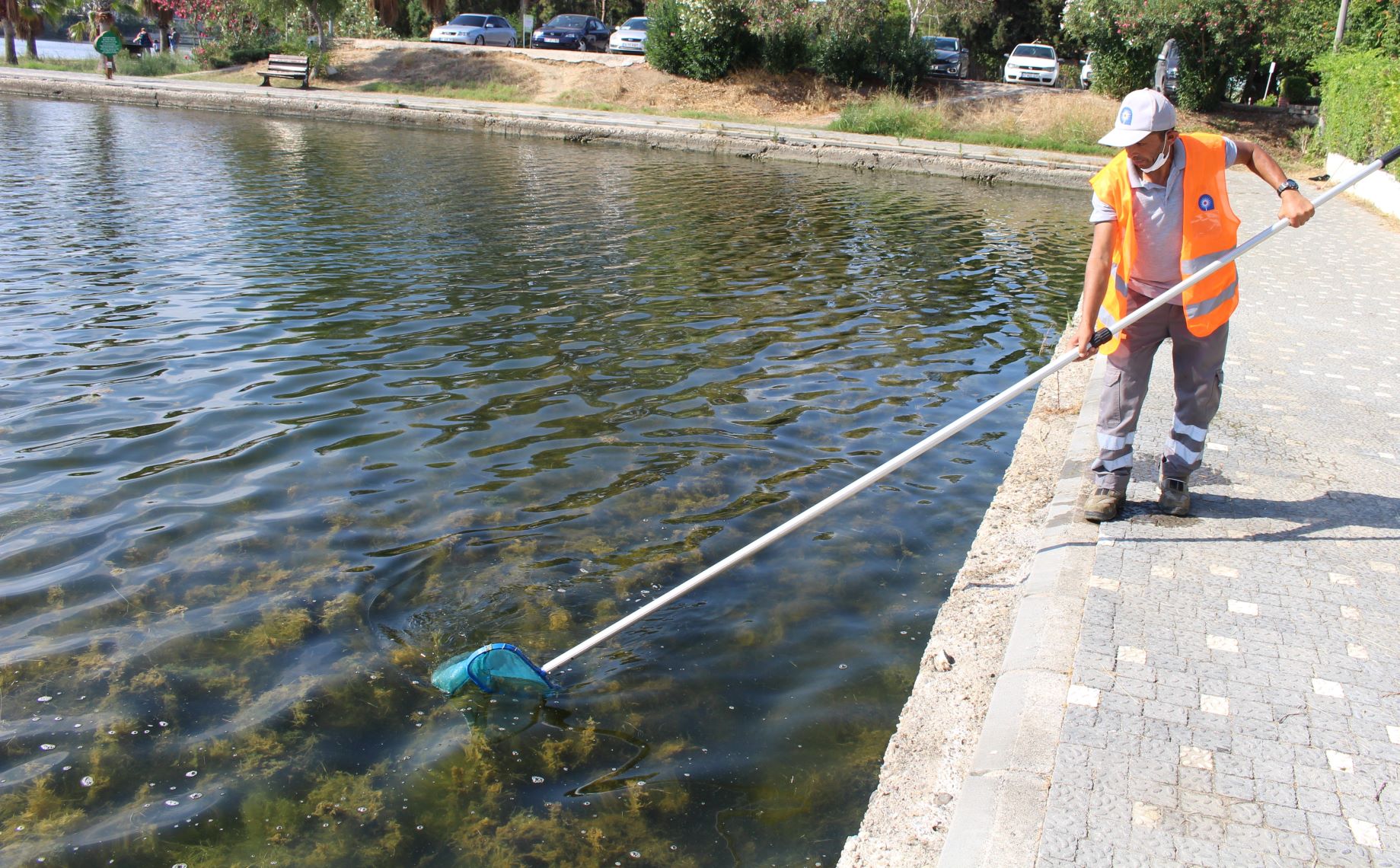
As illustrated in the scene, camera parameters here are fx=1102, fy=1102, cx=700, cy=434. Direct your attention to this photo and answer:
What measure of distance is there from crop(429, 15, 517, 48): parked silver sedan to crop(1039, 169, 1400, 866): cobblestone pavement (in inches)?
1349

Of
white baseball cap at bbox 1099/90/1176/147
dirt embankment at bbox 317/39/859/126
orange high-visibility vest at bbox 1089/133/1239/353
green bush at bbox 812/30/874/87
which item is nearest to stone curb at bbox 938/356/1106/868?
orange high-visibility vest at bbox 1089/133/1239/353

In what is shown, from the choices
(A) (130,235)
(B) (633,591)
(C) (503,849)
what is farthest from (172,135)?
(C) (503,849)

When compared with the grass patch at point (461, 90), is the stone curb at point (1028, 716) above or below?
below

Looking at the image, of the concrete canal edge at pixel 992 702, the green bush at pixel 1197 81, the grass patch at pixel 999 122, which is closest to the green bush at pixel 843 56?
the grass patch at pixel 999 122

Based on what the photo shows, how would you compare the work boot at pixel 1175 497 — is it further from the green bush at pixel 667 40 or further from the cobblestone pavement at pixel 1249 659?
the green bush at pixel 667 40

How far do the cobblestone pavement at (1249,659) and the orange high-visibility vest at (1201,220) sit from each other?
35.4 inches

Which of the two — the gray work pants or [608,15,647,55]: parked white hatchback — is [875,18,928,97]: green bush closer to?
[608,15,647,55]: parked white hatchback

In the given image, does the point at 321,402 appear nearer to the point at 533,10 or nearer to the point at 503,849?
the point at 503,849

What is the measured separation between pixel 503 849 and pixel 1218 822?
1.99 meters

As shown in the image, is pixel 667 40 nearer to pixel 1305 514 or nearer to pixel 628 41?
pixel 628 41

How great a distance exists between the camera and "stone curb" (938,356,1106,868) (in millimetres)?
2826

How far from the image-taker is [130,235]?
11.3m

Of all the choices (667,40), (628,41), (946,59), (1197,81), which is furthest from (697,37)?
(1197,81)

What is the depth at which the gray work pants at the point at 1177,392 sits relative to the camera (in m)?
4.68
